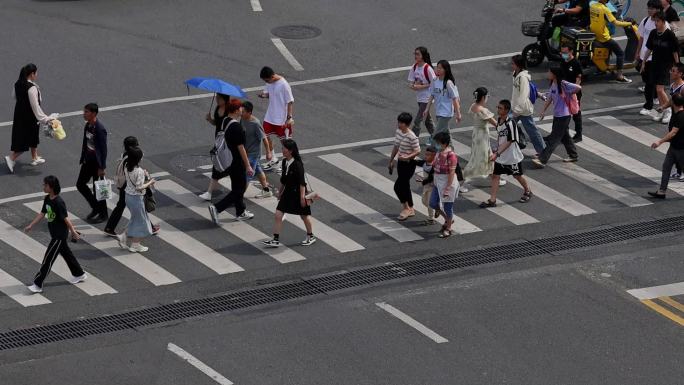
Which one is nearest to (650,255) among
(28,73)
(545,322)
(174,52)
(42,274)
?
(545,322)

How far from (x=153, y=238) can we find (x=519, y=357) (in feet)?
19.3

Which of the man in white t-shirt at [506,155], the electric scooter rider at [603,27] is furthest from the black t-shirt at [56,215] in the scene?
the electric scooter rider at [603,27]

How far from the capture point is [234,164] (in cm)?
1914

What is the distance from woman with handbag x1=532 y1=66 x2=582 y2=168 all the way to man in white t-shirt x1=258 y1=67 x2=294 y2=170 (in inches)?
154

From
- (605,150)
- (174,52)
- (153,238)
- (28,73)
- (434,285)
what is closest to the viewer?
(434,285)

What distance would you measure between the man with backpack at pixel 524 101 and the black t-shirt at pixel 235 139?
4.57 meters

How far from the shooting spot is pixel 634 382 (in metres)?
14.6

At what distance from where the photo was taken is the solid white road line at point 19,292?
16.6 m

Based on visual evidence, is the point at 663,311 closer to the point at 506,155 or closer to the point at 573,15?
the point at 506,155

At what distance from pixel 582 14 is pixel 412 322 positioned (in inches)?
451

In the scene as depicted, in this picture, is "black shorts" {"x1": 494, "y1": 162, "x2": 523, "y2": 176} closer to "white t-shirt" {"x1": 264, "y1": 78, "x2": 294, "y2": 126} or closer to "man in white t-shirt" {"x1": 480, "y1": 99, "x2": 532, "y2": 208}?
"man in white t-shirt" {"x1": 480, "y1": 99, "x2": 532, "y2": 208}

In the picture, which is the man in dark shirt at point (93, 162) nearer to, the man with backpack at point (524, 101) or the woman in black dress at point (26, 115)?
the woman in black dress at point (26, 115)

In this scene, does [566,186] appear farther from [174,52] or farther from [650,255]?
[174,52]

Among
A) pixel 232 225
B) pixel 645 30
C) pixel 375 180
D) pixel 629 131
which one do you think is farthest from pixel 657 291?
pixel 645 30
